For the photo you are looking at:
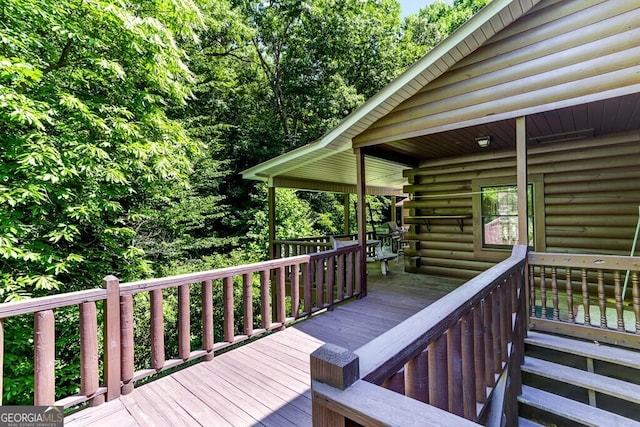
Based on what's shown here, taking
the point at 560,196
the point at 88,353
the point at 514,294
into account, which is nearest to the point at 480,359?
the point at 514,294

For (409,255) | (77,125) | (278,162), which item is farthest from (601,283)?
(77,125)

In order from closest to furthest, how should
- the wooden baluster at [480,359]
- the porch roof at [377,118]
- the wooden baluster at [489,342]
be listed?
1. the wooden baluster at [480,359]
2. the wooden baluster at [489,342]
3. the porch roof at [377,118]

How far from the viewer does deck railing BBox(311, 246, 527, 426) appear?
2.95 ft

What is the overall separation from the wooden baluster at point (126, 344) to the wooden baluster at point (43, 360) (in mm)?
441

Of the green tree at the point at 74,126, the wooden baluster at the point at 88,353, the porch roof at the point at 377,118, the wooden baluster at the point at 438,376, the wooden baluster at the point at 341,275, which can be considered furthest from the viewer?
the wooden baluster at the point at 341,275

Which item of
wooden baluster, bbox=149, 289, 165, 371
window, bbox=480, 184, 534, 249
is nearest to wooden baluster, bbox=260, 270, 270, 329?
wooden baluster, bbox=149, 289, 165, 371

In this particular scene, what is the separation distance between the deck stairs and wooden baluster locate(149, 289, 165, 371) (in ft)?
11.3

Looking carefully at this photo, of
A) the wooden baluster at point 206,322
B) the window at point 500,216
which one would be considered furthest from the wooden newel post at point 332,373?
the window at point 500,216

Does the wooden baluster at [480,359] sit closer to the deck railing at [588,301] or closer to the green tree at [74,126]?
the deck railing at [588,301]

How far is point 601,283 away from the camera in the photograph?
114 inches

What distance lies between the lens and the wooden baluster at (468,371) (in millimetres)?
1650

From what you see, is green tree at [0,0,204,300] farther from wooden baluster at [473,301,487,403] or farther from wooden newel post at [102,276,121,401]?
wooden baluster at [473,301,487,403]

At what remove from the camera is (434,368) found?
1.38 meters

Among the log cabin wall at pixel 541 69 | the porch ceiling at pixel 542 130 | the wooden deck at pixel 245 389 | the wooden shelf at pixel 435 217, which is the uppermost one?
the log cabin wall at pixel 541 69
